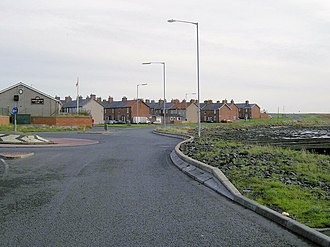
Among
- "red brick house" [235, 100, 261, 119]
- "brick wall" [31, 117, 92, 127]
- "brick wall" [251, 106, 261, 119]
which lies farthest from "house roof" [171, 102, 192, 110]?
"brick wall" [31, 117, 92, 127]

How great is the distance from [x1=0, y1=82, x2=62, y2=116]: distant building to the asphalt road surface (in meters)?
55.6

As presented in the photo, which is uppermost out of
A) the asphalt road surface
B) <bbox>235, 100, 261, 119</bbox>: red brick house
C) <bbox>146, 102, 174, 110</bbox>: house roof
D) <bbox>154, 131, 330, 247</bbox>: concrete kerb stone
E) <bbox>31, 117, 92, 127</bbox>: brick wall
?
<bbox>146, 102, 174, 110</bbox>: house roof

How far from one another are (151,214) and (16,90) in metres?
63.9

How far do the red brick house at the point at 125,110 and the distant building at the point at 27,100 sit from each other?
46.9m

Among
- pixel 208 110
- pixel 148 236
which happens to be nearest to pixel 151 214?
pixel 148 236

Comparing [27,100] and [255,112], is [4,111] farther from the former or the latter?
[255,112]

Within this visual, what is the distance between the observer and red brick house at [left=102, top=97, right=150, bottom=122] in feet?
378

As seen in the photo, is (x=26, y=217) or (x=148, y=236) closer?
(x=148, y=236)

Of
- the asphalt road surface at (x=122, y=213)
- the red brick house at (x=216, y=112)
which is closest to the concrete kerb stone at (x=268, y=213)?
the asphalt road surface at (x=122, y=213)

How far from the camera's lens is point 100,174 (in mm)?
13391

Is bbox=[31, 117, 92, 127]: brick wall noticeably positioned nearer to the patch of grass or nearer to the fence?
the fence

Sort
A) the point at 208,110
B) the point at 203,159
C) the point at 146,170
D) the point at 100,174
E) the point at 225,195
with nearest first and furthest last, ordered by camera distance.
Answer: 1. the point at 225,195
2. the point at 100,174
3. the point at 146,170
4. the point at 203,159
5. the point at 208,110

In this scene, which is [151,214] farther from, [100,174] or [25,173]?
[25,173]

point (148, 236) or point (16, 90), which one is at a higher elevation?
point (16, 90)
